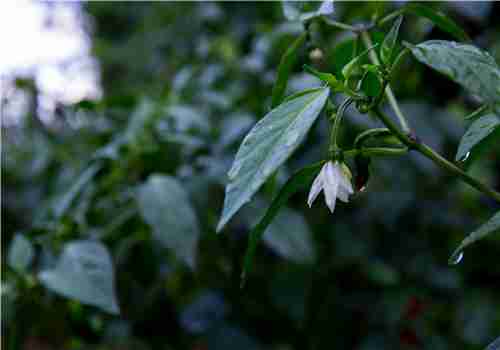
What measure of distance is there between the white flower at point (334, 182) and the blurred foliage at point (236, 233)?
410 millimetres

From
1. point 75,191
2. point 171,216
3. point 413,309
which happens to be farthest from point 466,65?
point 413,309

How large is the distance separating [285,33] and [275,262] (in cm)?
51

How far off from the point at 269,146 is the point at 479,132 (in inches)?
7.7

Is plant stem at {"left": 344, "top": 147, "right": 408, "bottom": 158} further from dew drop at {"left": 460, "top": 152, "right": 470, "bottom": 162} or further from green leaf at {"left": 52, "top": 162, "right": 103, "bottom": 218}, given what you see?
green leaf at {"left": 52, "top": 162, "right": 103, "bottom": 218}

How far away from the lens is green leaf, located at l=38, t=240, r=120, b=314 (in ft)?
2.52

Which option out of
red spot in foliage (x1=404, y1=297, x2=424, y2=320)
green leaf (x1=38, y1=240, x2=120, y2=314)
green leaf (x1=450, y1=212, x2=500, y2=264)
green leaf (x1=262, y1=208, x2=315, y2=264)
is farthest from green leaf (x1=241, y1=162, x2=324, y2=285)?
red spot in foliage (x1=404, y1=297, x2=424, y2=320)

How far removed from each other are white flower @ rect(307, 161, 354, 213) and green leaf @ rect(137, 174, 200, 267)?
396 millimetres

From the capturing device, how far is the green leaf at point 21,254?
0.92 m

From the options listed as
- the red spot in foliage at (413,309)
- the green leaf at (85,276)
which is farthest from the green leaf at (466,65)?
the red spot in foliage at (413,309)

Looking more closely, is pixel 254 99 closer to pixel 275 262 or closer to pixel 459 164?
pixel 275 262

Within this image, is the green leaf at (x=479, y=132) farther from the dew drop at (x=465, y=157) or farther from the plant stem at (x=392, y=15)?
the plant stem at (x=392, y=15)

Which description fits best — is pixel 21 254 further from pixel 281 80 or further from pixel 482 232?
pixel 482 232

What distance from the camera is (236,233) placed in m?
1.16

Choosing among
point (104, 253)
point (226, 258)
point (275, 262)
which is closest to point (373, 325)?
point (275, 262)
